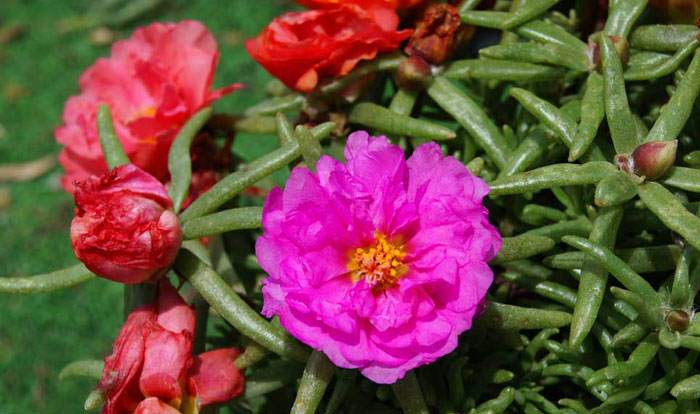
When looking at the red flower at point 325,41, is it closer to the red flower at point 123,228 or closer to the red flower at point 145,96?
the red flower at point 145,96

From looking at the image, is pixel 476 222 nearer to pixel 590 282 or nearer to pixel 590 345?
pixel 590 282

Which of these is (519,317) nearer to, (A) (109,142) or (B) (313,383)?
(B) (313,383)

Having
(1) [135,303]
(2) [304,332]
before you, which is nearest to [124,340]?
(1) [135,303]

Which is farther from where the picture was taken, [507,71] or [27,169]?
[27,169]

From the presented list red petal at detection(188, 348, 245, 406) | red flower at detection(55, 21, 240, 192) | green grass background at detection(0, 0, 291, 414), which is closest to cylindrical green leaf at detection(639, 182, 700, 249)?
red petal at detection(188, 348, 245, 406)

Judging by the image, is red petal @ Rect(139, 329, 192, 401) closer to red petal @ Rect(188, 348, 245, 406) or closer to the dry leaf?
red petal @ Rect(188, 348, 245, 406)

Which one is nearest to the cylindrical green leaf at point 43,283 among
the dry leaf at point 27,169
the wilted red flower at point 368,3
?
the wilted red flower at point 368,3

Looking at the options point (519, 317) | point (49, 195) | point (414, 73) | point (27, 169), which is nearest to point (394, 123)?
point (414, 73)
